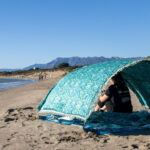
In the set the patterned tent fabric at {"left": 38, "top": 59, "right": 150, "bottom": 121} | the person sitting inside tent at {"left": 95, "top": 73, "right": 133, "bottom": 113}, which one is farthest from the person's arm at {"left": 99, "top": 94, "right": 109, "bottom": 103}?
the patterned tent fabric at {"left": 38, "top": 59, "right": 150, "bottom": 121}

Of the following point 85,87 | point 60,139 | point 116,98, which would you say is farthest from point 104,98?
point 60,139

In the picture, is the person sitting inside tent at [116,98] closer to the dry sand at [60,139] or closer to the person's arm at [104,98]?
the person's arm at [104,98]

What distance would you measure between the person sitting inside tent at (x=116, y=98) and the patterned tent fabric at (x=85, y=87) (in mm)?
542

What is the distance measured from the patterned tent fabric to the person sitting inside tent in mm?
542

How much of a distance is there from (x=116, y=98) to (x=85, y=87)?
1.06 meters

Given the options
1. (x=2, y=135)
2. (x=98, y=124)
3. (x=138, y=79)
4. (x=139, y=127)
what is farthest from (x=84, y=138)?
(x=138, y=79)

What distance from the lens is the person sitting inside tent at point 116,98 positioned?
6.52 m

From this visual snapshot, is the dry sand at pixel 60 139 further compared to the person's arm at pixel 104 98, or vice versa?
the person's arm at pixel 104 98

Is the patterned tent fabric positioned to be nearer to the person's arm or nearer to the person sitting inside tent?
the person sitting inside tent

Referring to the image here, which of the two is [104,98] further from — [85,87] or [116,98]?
[85,87]

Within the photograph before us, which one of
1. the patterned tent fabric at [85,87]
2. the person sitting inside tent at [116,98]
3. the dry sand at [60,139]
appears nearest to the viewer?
the dry sand at [60,139]

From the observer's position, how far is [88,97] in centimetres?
596

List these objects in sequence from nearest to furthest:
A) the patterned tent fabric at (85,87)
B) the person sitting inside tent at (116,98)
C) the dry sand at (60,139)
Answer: the dry sand at (60,139), the patterned tent fabric at (85,87), the person sitting inside tent at (116,98)

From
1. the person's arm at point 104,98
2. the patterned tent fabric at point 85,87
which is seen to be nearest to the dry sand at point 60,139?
the patterned tent fabric at point 85,87
